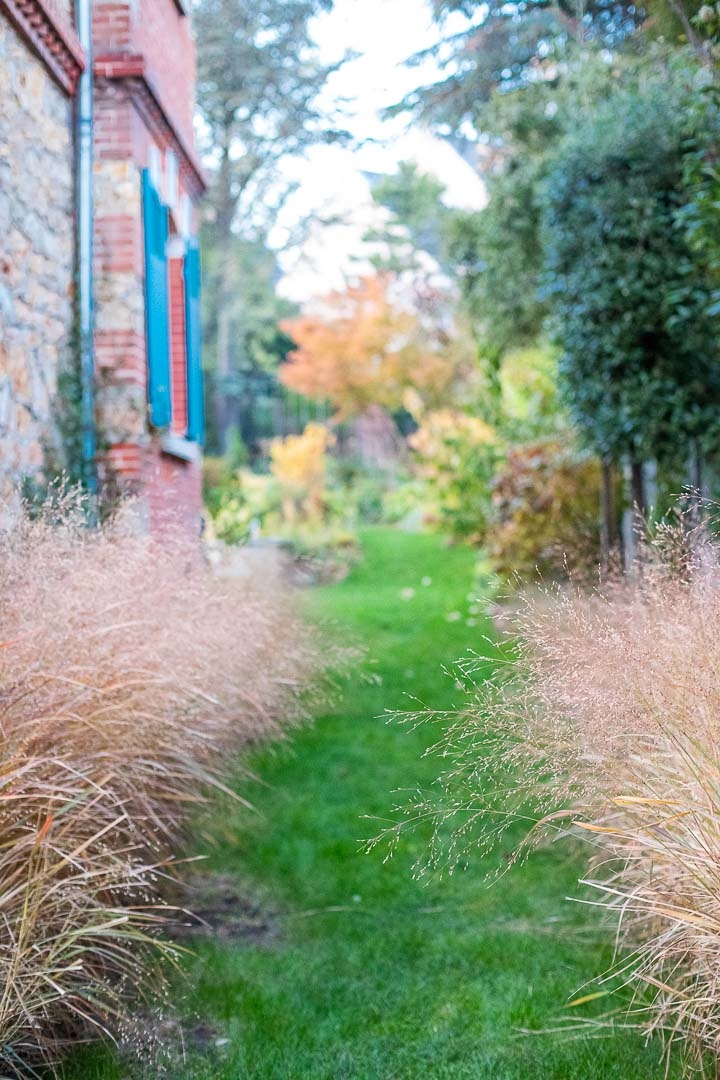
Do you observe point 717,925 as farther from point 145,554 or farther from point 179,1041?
point 145,554

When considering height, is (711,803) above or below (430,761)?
above

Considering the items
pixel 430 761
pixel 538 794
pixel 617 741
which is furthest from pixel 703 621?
pixel 430 761

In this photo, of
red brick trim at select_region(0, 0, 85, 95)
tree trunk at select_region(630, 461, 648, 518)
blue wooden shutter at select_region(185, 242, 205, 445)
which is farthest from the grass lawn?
red brick trim at select_region(0, 0, 85, 95)

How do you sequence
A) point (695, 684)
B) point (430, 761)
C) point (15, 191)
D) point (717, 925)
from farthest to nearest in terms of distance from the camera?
point (430, 761)
point (15, 191)
point (695, 684)
point (717, 925)

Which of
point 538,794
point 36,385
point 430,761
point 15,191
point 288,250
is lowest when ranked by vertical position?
point 430,761

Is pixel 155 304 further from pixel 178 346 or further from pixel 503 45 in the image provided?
pixel 503 45

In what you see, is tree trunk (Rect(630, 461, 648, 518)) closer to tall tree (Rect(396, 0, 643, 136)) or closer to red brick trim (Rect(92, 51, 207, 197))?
tall tree (Rect(396, 0, 643, 136))

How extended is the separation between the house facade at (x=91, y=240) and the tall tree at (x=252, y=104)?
7240 millimetres

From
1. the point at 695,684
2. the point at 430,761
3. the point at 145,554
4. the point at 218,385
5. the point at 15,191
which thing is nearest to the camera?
the point at 695,684

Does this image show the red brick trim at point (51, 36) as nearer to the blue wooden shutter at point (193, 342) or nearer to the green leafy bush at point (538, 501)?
the blue wooden shutter at point (193, 342)

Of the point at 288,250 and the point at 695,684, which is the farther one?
the point at 288,250

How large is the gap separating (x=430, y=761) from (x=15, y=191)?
Result: 3.32 m

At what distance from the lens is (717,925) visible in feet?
6.55

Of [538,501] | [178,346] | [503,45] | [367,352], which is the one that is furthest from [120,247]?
[367,352]
